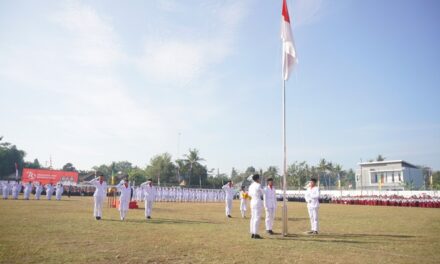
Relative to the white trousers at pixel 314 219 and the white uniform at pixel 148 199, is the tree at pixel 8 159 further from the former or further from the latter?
the white trousers at pixel 314 219

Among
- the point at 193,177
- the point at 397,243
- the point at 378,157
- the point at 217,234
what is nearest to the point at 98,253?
the point at 217,234

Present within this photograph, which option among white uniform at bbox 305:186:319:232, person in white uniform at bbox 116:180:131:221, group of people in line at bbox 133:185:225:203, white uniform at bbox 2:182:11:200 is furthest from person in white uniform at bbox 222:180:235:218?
white uniform at bbox 2:182:11:200

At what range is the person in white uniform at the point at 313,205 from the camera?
12.2 m

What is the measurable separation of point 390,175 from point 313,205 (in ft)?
230

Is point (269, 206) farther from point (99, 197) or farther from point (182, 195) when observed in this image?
point (182, 195)

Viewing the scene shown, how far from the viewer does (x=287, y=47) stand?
41.1ft

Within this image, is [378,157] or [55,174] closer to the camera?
[55,174]

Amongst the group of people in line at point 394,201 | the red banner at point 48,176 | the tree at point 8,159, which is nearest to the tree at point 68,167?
the tree at point 8,159

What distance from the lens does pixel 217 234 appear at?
37.5 feet

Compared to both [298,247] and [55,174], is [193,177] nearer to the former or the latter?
[55,174]

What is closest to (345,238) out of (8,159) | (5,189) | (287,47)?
(287,47)

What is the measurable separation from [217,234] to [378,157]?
113 m

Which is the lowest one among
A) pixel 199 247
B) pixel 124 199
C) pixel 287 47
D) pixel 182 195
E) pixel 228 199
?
pixel 182 195

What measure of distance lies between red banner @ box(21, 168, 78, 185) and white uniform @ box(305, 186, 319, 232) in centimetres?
4467
